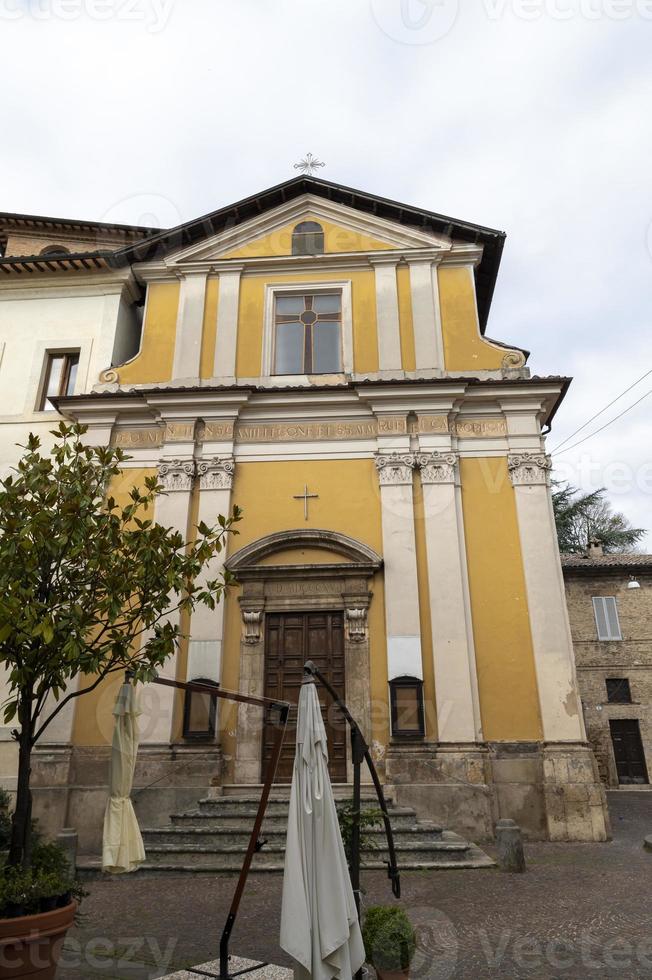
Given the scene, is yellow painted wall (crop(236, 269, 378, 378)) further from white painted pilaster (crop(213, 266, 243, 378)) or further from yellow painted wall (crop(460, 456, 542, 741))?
yellow painted wall (crop(460, 456, 542, 741))

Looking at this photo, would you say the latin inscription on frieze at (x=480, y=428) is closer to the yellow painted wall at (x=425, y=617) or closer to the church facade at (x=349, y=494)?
the church facade at (x=349, y=494)

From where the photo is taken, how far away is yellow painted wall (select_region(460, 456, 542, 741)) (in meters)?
11.3

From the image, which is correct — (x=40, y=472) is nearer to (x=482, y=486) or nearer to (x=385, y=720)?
(x=385, y=720)

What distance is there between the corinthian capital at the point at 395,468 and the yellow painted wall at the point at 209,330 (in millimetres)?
4068

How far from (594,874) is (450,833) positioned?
1.97m

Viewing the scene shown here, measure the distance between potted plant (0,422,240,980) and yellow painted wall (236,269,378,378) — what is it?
7498 mm

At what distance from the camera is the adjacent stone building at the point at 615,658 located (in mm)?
23609

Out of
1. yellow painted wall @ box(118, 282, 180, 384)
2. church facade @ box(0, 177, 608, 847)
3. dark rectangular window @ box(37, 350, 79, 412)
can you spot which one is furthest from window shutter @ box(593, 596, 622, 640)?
dark rectangular window @ box(37, 350, 79, 412)

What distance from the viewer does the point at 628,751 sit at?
23672 mm

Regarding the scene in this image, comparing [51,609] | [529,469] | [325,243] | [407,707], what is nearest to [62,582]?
[51,609]

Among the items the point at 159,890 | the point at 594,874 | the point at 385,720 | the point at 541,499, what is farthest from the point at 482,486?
the point at 159,890

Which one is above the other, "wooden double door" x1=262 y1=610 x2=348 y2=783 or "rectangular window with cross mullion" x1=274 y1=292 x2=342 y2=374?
"rectangular window with cross mullion" x1=274 y1=292 x2=342 y2=374

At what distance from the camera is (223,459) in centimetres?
1315

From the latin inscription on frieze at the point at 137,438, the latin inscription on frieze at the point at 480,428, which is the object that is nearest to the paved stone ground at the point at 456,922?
the latin inscription on frieze at the point at 480,428
